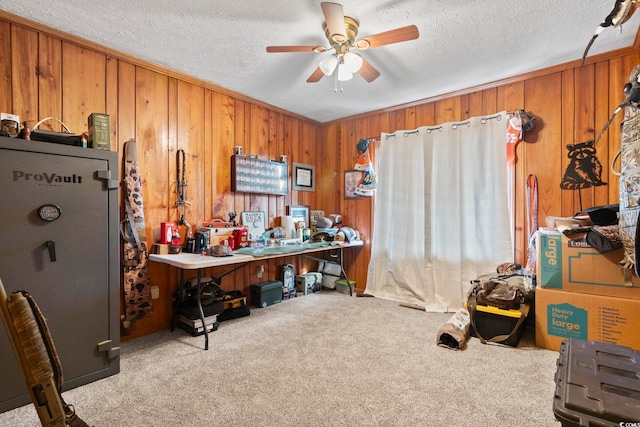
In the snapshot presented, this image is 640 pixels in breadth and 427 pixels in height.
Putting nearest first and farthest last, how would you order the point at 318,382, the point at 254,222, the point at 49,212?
the point at 49,212 < the point at 318,382 < the point at 254,222

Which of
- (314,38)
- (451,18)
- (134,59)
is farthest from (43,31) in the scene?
(451,18)

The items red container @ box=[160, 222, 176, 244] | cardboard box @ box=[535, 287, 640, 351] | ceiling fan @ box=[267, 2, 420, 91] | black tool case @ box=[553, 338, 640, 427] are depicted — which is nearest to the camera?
black tool case @ box=[553, 338, 640, 427]

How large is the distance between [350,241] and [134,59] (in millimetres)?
2861

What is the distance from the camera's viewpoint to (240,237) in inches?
120

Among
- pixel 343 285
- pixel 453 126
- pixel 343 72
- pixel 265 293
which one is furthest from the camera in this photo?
pixel 343 285

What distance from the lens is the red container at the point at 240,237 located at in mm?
3047

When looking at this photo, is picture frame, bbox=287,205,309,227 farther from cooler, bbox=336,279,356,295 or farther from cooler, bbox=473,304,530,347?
cooler, bbox=473,304,530,347

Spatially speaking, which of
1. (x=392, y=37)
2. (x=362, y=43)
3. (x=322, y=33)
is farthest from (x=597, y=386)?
(x=322, y=33)

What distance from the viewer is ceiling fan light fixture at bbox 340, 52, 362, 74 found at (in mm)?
2094

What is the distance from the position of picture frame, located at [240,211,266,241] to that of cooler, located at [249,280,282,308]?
55 centimetres

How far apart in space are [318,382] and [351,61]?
7.01ft

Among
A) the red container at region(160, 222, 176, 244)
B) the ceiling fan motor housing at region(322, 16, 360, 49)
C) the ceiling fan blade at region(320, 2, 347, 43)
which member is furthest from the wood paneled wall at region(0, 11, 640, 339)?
the ceiling fan blade at region(320, 2, 347, 43)

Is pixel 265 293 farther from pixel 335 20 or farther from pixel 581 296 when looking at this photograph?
pixel 581 296

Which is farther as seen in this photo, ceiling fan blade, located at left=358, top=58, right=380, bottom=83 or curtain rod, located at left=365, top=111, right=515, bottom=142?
curtain rod, located at left=365, top=111, right=515, bottom=142
